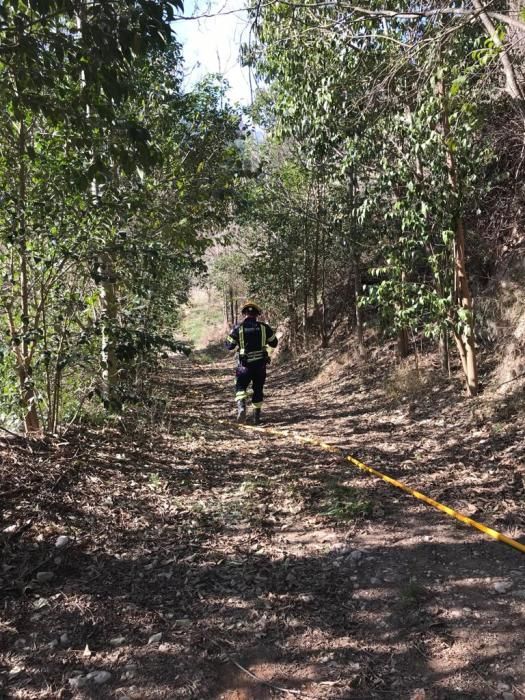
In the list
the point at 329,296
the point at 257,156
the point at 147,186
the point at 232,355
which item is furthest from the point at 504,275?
the point at 232,355

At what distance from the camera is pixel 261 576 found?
3129mm

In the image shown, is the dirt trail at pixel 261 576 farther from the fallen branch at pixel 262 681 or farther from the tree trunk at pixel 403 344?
the tree trunk at pixel 403 344

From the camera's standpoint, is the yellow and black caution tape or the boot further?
the boot

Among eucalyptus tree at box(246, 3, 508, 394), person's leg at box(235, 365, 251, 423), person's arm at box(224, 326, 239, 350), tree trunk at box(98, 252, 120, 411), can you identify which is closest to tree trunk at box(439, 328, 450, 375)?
eucalyptus tree at box(246, 3, 508, 394)

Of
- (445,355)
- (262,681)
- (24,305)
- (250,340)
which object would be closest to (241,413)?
(250,340)

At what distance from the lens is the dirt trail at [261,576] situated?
2262 mm

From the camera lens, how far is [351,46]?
20.4 feet

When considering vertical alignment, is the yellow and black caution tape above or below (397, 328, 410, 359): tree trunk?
below

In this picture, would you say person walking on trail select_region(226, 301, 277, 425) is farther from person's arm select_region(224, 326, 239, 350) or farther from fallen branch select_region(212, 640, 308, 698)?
fallen branch select_region(212, 640, 308, 698)

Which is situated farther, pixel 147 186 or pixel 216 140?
pixel 216 140

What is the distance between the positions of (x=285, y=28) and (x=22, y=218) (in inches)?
165

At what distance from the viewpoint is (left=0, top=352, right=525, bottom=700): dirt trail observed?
7.42ft

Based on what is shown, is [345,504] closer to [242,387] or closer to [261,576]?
[261,576]

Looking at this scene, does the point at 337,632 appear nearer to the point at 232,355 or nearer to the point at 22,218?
the point at 22,218
